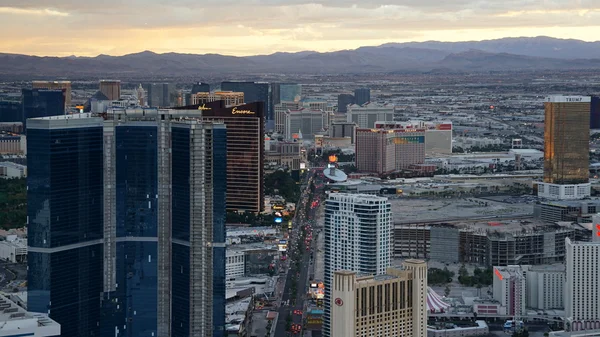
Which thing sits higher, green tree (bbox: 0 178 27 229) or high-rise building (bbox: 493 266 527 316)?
green tree (bbox: 0 178 27 229)

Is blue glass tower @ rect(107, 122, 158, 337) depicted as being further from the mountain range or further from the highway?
the mountain range

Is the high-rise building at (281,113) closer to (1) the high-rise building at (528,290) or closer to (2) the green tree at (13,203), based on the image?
(2) the green tree at (13,203)

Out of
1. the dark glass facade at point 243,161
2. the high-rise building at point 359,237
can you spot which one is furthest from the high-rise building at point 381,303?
the dark glass facade at point 243,161

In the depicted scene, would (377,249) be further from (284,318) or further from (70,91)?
(70,91)

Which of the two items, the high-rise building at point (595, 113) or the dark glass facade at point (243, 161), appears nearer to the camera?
the dark glass facade at point (243, 161)

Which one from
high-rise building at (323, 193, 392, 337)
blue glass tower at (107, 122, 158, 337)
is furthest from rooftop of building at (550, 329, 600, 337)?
blue glass tower at (107, 122, 158, 337)

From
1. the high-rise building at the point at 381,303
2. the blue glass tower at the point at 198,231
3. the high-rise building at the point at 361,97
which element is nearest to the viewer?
the high-rise building at the point at 381,303
